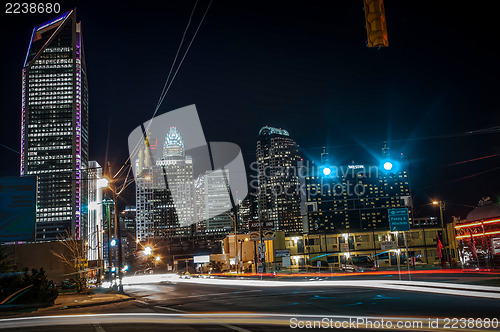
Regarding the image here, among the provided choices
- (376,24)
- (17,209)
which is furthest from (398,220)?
(17,209)

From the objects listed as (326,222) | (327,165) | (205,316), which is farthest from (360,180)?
(205,316)

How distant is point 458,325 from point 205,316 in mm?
7726

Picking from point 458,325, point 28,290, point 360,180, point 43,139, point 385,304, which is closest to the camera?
point 458,325

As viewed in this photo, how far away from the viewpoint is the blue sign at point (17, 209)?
89.1 feet

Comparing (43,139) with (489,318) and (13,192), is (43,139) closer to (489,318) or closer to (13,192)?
(13,192)

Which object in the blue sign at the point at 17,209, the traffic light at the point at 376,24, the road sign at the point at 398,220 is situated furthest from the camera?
the road sign at the point at 398,220

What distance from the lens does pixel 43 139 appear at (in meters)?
191

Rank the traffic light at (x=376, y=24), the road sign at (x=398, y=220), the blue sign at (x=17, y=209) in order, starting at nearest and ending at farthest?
the traffic light at (x=376, y=24), the blue sign at (x=17, y=209), the road sign at (x=398, y=220)

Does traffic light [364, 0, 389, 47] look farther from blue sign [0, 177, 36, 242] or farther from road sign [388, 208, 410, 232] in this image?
blue sign [0, 177, 36, 242]

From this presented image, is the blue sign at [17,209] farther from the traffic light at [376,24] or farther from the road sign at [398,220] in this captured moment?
the traffic light at [376,24]

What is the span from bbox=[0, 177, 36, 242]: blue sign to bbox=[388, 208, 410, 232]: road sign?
23475mm

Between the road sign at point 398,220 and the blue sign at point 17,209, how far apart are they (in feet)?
77.0

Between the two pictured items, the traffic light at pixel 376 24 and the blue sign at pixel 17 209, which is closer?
the traffic light at pixel 376 24

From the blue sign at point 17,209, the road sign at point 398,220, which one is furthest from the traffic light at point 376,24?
the blue sign at point 17,209
